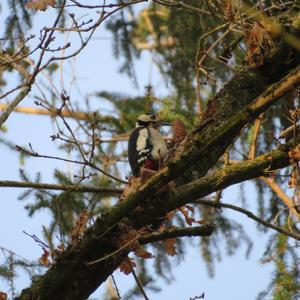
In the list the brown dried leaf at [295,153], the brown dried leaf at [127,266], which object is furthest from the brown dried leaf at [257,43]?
the brown dried leaf at [127,266]

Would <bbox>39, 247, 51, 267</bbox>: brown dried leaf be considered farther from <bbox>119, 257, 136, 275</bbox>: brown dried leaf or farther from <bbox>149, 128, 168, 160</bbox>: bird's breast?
<bbox>149, 128, 168, 160</bbox>: bird's breast

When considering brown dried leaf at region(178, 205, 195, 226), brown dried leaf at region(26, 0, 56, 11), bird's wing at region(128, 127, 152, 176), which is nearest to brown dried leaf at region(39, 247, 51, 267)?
brown dried leaf at region(178, 205, 195, 226)

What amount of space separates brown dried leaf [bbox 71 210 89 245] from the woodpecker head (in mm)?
2710

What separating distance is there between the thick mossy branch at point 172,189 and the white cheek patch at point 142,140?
1.67 m

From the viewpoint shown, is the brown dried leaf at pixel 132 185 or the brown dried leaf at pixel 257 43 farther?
the brown dried leaf at pixel 257 43

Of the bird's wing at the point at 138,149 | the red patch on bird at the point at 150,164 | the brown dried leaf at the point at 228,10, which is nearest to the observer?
the brown dried leaf at the point at 228,10

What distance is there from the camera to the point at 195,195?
3100 millimetres

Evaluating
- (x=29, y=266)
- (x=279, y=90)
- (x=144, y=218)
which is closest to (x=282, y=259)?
(x=29, y=266)

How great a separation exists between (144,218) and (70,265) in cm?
40

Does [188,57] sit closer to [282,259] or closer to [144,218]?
[282,259]

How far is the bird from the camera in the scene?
16.6 feet

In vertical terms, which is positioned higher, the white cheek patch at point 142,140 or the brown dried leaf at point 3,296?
the white cheek patch at point 142,140

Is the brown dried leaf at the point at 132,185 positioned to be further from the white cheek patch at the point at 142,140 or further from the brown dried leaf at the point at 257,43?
the white cheek patch at the point at 142,140

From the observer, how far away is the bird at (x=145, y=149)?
16.6 feet
